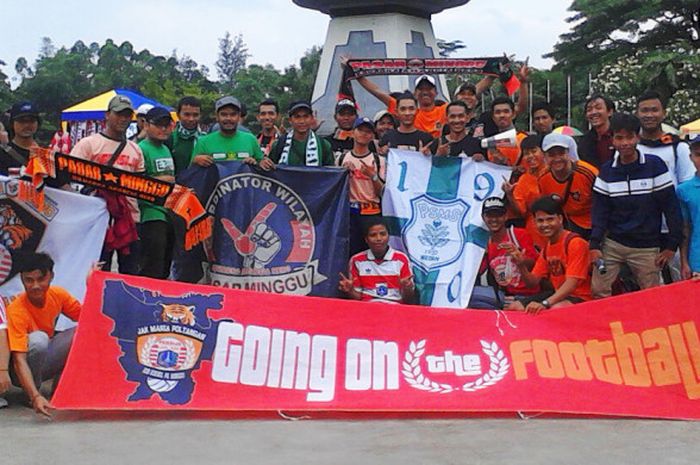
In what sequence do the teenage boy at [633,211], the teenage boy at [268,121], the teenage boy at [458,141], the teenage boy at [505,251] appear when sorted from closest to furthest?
1. the teenage boy at [633,211]
2. the teenage boy at [505,251]
3. the teenage boy at [458,141]
4. the teenage boy at [268,121]

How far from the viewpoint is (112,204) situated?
24.0 ft

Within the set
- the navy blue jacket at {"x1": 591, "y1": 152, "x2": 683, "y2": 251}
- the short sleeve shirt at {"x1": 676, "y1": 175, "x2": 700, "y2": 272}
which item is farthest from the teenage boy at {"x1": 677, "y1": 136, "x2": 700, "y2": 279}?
the navy blue jacket at {"x1": 591, "y1": 152, "x2": 683, "y2": 251}

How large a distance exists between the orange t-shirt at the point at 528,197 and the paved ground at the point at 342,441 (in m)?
2.16

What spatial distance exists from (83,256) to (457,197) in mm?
3069

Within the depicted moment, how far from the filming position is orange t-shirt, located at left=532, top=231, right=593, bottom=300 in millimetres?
6855

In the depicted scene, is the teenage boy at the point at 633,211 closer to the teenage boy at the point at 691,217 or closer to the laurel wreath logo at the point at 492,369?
the teenage boy at the point at 691,217

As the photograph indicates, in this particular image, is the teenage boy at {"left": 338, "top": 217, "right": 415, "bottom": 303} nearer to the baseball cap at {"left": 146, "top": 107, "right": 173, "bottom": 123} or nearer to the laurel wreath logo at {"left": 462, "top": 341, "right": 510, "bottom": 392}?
the laurel wreath logo at {"left": 462, "top": 341, "right": 510, "bottom": 392}

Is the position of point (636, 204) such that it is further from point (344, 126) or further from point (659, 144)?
point (344, 126)

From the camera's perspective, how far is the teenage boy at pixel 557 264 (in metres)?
6.84

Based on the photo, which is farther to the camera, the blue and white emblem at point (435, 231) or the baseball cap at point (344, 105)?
the baseball cap at point (344, 105)

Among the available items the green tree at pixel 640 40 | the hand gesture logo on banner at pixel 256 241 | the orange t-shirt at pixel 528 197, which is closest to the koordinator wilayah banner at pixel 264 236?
the hand gesture logo on banner at pixel 256 241

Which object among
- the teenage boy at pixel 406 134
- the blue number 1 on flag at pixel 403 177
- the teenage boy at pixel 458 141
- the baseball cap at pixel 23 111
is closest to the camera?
the baseball cap at pixel 23 111

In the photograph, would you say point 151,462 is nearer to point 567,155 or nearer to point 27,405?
point 27,405

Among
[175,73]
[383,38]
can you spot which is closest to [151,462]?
[383,38]
